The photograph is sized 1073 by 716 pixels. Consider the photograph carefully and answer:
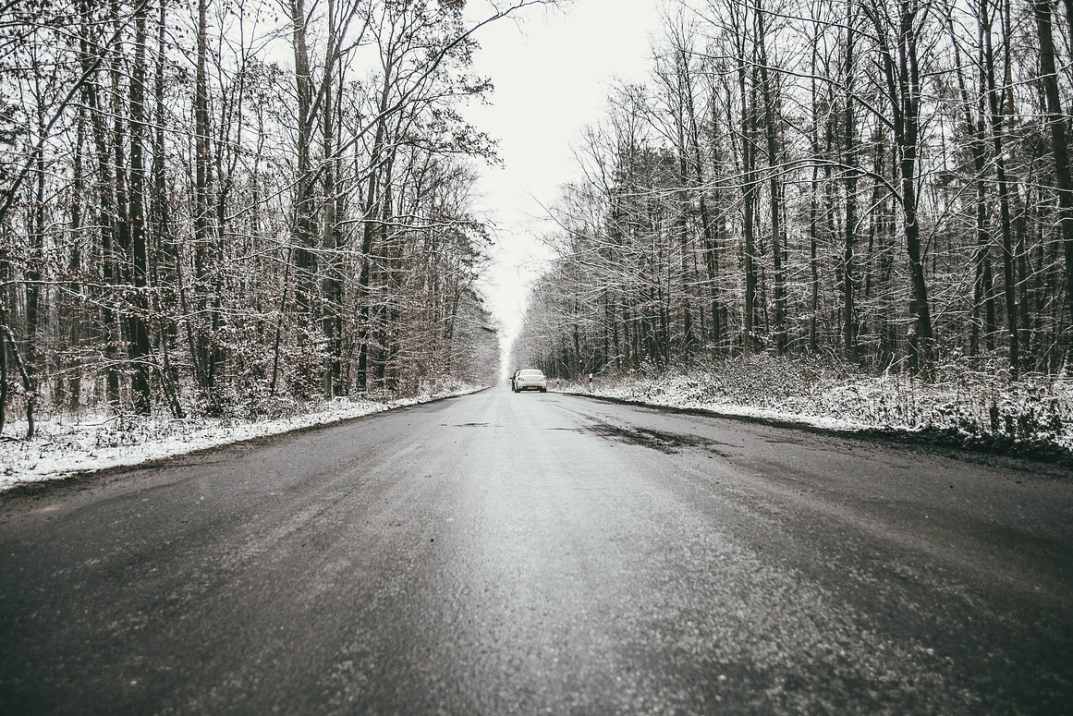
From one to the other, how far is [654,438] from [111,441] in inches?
286

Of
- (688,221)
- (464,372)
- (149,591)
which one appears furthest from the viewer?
(464,372)

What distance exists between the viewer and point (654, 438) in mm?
5852

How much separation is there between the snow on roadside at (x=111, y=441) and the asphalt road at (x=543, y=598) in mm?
1315

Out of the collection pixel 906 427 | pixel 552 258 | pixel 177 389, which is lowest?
pixel 906 427

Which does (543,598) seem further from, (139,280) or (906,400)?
(139,280)

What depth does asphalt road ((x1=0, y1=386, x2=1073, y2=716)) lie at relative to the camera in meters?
1.14

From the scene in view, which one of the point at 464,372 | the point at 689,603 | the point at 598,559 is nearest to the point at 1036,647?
the point at 689,603

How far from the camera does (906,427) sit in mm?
6133

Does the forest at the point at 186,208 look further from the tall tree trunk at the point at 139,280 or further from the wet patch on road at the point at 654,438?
the wet patch on road at the point at 654,438

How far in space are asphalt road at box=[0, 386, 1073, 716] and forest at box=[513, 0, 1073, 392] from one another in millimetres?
6197

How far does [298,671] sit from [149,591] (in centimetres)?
100

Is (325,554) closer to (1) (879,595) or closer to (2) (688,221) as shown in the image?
(1) (879,595)

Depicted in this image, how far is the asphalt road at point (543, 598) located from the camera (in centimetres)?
114

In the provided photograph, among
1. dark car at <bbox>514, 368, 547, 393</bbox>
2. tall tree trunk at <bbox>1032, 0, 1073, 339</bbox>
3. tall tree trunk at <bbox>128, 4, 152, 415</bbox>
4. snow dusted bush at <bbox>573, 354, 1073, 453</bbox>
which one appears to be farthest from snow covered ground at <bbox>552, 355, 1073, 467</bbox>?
dark car at <bbox>514, 368, 547, 393</bbox>
